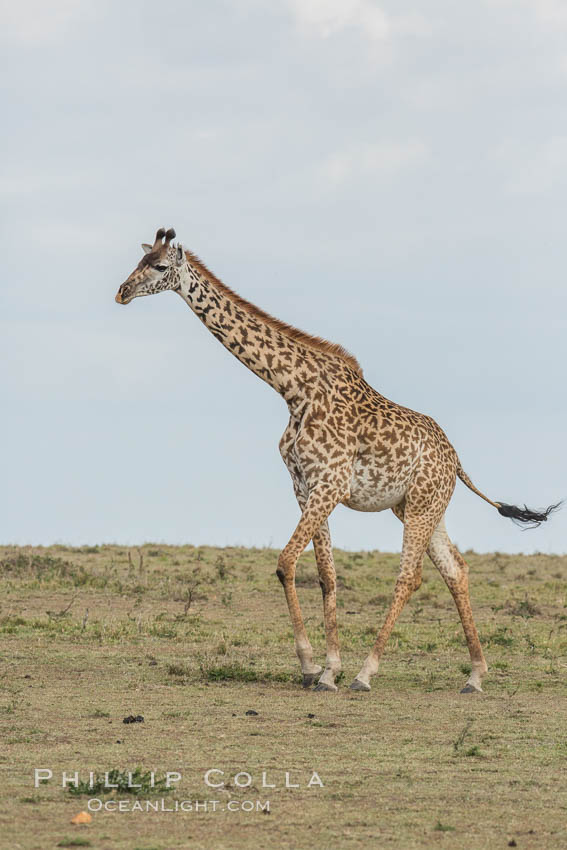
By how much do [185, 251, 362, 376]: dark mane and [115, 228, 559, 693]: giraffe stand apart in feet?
0.04

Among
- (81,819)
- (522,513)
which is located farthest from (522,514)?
(81,819)

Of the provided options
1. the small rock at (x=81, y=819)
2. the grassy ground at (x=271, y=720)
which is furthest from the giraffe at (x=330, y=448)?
the small rock at (x=81, y=819)

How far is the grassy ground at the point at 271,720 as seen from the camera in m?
7.07

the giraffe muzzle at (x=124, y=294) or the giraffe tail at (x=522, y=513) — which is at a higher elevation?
the giraffe muzzle at (x=124, y=294)

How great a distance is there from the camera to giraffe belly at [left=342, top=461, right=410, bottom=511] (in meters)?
12.6

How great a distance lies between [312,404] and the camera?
1250 cm

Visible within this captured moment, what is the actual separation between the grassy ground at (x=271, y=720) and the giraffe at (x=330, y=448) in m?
0.87

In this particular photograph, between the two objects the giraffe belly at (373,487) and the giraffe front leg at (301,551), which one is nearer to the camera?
the giraffe front leg at (301,551)

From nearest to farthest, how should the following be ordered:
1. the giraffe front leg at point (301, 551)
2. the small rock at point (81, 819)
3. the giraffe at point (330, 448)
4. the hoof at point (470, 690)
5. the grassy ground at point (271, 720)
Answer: the small rock at point (81, 819)
the grassy ground at point (271, 720)
the giraffe front leg at point (301, 551)
the giraffe at point (330, 448)
the hoof at point (470, 690)

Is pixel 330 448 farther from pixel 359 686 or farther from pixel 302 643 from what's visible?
pixel 359 686

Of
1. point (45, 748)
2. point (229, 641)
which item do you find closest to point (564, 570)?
point (229, 641)

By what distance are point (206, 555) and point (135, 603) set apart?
29.7ft

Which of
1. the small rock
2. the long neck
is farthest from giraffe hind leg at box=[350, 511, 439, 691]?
the small rock

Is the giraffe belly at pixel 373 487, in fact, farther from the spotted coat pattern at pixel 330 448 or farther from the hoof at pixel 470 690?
the hoof at pixel 470 690
